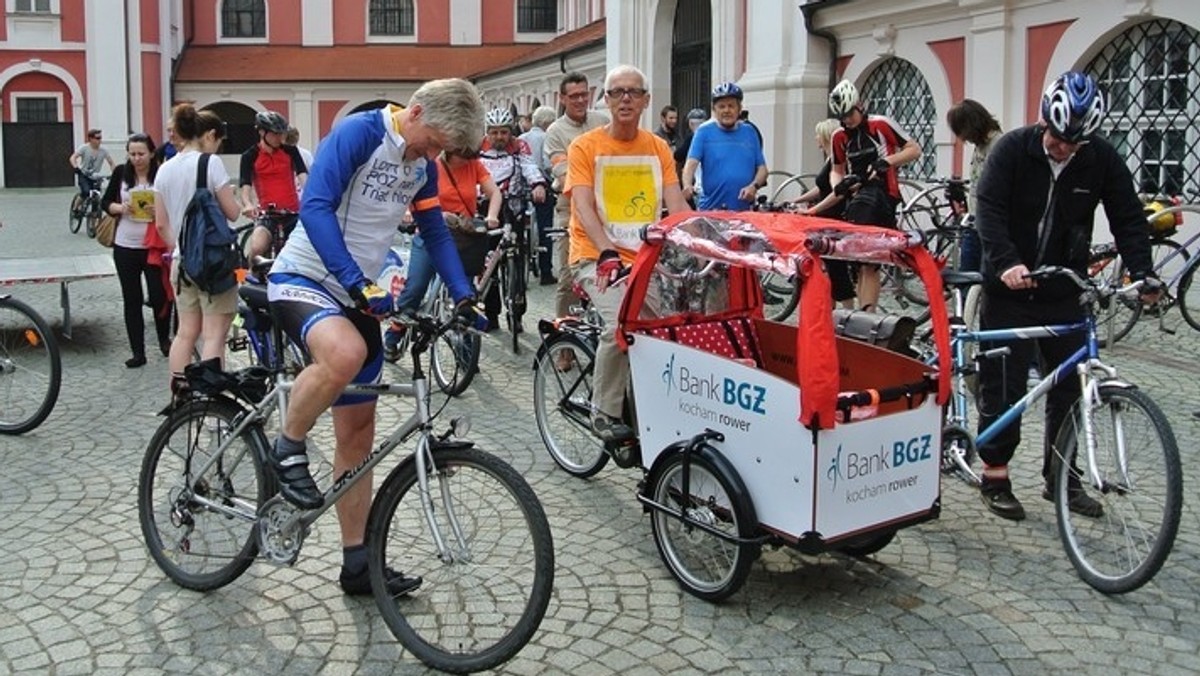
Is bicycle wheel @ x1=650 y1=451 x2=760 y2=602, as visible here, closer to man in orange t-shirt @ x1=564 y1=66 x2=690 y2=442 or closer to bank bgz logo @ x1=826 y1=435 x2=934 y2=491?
bank bgz logo @ x1=826 y1=435 x2=934 y2=491

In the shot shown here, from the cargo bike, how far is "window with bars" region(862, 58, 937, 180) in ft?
34.3

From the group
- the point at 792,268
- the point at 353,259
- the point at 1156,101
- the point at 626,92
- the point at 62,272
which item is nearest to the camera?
the point at 353,259

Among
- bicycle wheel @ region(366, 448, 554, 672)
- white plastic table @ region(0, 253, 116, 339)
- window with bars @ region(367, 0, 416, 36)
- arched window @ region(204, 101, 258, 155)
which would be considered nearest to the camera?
bicycle wheel @ region(366, 448, 554, 672)

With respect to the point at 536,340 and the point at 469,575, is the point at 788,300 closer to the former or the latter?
Answer: the point at 536,340

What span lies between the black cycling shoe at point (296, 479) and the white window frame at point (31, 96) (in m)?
42.2

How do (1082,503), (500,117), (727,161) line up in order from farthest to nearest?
1. (500,117)
2. (727,161)
3. (1082,503)

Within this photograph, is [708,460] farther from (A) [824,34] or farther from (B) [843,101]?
(A) [824,34]

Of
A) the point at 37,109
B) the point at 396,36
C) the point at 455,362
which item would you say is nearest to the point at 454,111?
the point at 455,362

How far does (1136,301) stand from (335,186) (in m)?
6.58

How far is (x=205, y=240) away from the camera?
690cm

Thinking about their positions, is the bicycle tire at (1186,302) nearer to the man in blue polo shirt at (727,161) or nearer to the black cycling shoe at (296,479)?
the man in blue polo shirt at (727,161)

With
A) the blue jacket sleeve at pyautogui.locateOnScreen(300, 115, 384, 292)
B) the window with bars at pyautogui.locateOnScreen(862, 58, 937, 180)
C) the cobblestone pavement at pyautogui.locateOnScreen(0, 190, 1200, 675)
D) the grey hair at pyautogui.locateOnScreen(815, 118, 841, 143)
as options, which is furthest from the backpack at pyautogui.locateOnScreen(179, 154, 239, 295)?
the window with bars at pyautogui.locateOnScreen(862, 58, 937, 180)

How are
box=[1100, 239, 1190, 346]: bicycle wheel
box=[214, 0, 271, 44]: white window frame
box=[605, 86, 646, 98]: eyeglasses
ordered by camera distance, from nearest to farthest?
box=[605, 86, 646, 98]: eyeglasses → box=[1100, 239, 1190, 346]: bicycle wheel → box=[214, 0, 271, 44]: white window frame

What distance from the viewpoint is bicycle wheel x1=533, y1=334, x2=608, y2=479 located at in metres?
5.97
